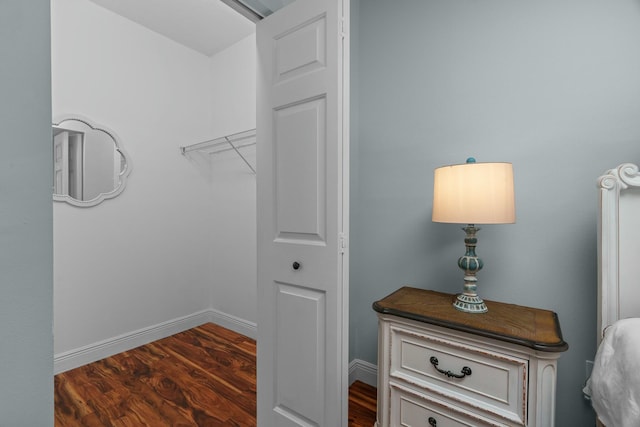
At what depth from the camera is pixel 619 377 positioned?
0.90 meters

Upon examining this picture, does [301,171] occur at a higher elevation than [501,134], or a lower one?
lower

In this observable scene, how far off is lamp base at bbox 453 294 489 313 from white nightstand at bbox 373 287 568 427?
1.3 inches

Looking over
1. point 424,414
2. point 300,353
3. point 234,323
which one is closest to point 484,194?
point 424,414

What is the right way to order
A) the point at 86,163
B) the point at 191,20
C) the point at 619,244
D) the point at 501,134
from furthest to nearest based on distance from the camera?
the point at 191,20 → the point at 86,163 → the point at 501,134 → the point at 619,244

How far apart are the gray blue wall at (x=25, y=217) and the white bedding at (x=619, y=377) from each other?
1370 mm

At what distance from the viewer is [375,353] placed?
1.93m

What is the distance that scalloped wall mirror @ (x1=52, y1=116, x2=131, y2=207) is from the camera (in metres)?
2.12

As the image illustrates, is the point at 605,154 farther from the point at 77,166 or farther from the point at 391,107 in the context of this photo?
the point at 77,166

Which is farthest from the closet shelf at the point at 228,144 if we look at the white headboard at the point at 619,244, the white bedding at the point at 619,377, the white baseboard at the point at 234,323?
the white bedding at the point at 619,377

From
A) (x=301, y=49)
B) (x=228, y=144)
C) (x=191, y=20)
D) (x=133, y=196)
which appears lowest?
(x=133, y=196)

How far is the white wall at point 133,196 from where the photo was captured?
2.14m

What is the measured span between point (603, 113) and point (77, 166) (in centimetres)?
307

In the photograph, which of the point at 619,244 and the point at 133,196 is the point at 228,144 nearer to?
the point at 133,196

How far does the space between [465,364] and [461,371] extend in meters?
0.03
